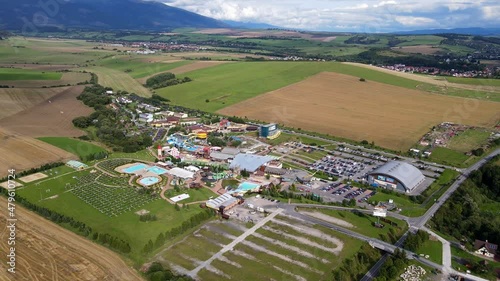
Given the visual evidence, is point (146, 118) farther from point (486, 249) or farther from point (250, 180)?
point (486, 249)

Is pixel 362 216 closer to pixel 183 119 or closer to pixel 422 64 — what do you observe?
pixel 183 119

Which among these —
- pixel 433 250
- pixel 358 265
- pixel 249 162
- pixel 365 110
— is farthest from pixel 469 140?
pixel 358 265

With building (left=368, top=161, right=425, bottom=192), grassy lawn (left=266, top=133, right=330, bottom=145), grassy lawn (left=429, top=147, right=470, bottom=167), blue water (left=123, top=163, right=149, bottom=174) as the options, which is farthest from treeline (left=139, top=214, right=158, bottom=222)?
grassy lawn (left=429, top=147, right=470, bottom=167)

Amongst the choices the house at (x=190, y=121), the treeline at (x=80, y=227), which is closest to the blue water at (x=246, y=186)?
the treeline at (x=80, y=227)

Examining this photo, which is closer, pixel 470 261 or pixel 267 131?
pixel 470 261

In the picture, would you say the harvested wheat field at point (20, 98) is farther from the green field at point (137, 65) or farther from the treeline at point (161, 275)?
the treeline at point (161, 275)

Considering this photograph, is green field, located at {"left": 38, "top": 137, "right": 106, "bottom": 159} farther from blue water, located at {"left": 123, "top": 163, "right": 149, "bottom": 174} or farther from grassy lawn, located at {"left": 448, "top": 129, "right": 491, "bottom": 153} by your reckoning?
grassy lawn, located at {"left": 448, "top": 129, "right": 491, "bottom": 153}
